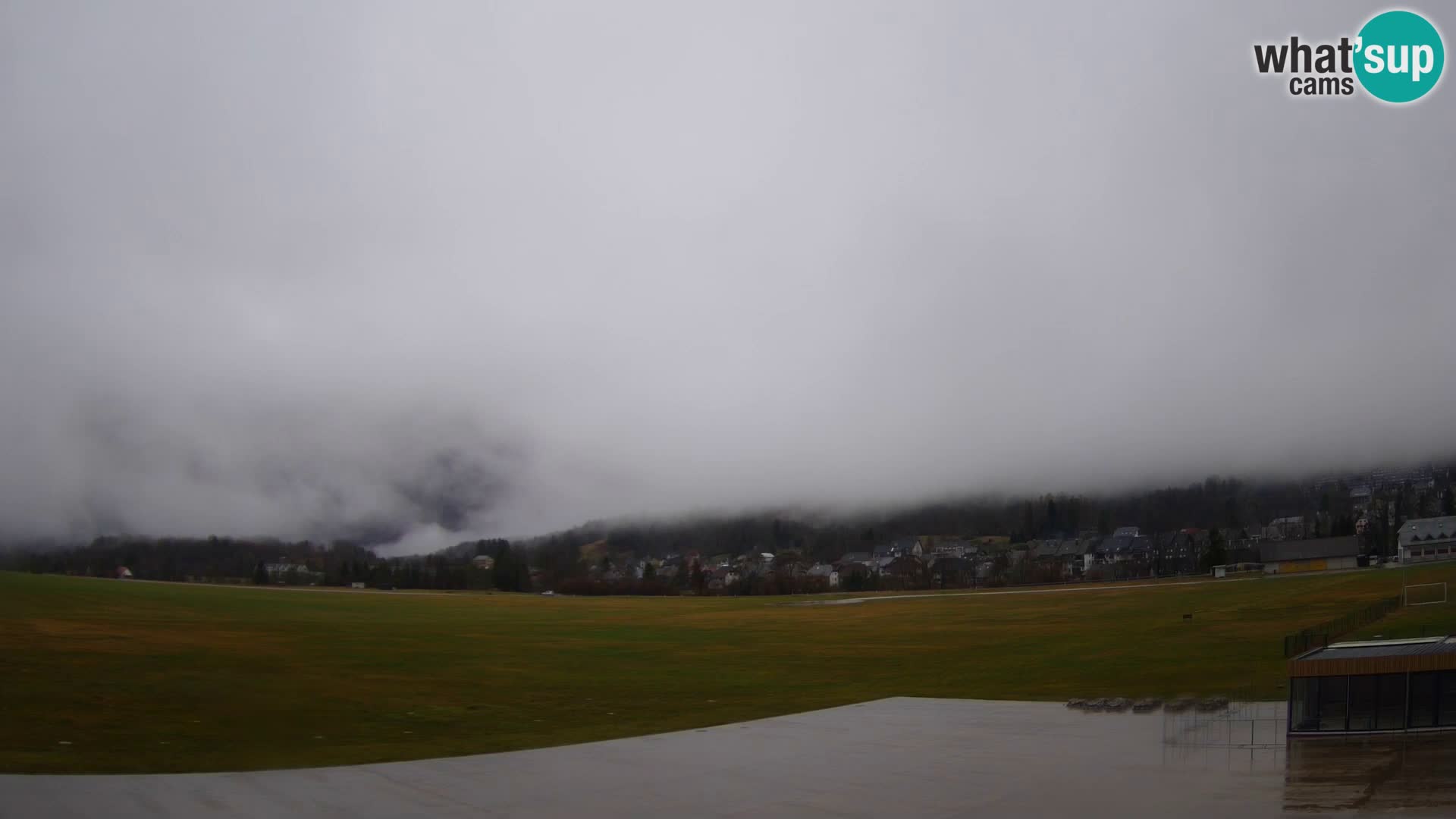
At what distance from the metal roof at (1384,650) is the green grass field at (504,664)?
733cm

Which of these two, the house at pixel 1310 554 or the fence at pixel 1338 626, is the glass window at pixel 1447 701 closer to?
the fence at pixel 1338 626

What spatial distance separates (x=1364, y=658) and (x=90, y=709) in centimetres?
4175

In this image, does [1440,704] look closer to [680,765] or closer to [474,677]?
[680,765]

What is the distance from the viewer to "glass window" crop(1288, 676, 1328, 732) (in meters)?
30.8

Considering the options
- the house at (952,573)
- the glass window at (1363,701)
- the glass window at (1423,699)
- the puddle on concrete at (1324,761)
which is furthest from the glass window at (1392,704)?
the house at (952,573)

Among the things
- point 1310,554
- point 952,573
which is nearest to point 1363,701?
point 1310,554

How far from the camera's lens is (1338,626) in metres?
54.5

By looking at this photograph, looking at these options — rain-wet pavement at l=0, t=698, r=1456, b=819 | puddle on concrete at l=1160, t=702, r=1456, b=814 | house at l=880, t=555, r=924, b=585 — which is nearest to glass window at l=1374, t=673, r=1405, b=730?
puddle on concrete at l=1160, t=702, r=1456, b=814

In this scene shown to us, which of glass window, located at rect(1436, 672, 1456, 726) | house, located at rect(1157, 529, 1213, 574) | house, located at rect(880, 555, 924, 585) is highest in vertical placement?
glass window, located at rect(1436, 672, 1456, 726)

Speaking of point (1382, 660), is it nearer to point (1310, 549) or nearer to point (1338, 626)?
point (1338, 626)

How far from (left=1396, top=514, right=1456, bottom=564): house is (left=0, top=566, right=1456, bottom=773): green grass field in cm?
1120

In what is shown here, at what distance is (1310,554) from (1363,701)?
3953 inches

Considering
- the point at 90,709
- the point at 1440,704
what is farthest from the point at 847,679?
the point at 90,709

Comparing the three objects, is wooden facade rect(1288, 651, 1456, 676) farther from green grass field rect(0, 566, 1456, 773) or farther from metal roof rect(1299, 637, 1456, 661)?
green grass field rect(0, 566, 1456, 773)
